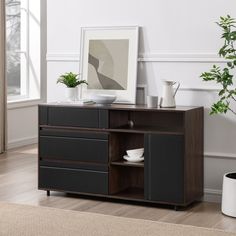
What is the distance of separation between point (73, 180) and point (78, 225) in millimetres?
910

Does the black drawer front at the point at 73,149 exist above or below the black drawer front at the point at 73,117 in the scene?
below

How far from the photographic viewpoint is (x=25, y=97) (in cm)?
853

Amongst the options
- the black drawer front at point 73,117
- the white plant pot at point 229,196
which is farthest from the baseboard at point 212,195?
the black drawer front at point 73,117

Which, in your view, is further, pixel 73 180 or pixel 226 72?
pixel 73 180

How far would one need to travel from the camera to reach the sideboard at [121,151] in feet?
16.1

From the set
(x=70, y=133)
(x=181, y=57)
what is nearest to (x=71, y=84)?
(x=70, y=133)

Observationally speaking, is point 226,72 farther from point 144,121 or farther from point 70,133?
point 70,133

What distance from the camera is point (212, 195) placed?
527 cm

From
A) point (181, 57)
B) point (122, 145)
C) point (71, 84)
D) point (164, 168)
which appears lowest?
point (164, 168)

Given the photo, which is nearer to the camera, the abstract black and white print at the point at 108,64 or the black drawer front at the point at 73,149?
the black drawer front at the point at 73,149

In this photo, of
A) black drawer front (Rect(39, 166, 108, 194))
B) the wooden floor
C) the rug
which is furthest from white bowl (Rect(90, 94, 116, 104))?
the rug

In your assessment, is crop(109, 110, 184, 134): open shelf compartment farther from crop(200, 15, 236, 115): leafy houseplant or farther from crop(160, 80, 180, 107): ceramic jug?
crop(200, 15, 236, 115): leafy houseplant

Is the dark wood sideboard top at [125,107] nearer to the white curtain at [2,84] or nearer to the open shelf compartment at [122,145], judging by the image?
the open shelf compartment at [122,145]

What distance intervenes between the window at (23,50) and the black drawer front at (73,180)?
10.1ft
